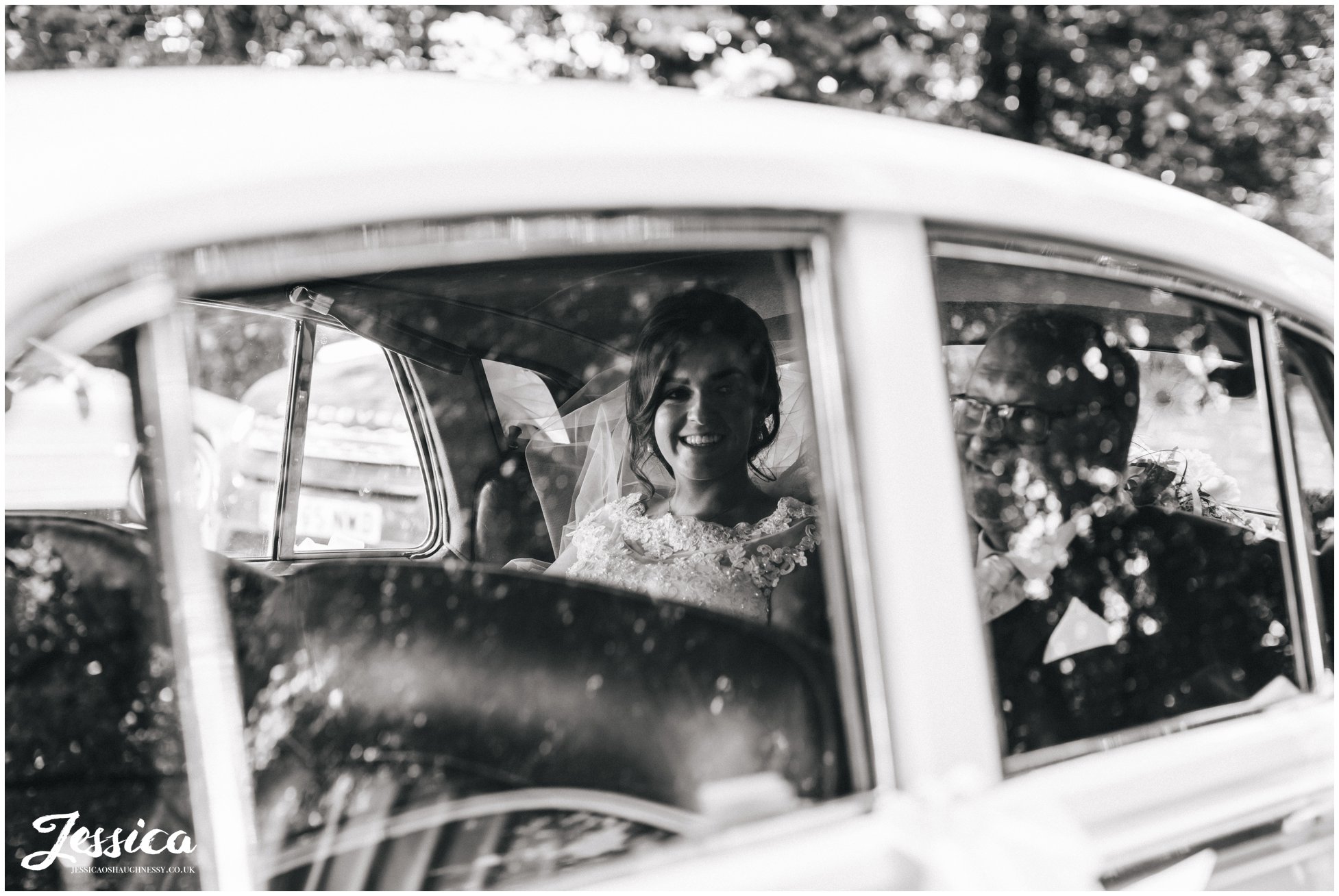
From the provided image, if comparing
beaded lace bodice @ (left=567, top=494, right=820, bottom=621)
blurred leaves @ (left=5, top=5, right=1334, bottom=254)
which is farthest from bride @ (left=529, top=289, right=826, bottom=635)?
blurred leaves @ (left=5, top=5, right=1334, bottom=254)

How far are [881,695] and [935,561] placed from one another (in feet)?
0.55

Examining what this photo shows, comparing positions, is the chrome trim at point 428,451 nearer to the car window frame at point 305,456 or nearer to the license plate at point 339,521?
the car window frame at point 305,456

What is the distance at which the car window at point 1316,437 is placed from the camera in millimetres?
1671

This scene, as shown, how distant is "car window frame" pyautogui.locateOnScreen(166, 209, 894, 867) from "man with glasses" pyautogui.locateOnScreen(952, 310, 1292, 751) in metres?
0.23

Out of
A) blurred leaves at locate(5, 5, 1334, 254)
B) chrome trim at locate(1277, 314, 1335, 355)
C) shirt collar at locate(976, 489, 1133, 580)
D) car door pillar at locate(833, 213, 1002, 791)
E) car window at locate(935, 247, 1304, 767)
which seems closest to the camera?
car door pillar at locate(833, 213, 1002, 791)

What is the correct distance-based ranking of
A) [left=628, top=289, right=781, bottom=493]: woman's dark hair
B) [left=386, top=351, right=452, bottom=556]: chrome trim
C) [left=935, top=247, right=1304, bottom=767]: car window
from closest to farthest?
[left=935, top=247, right=1304, bottom=767]: car window, [left=628, top=289, right=781, bottom=493]: woman's dark hair, [left=386, top=351, right=452, bottom=556]: chrome trim

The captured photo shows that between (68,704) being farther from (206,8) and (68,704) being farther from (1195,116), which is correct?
(1195,116)

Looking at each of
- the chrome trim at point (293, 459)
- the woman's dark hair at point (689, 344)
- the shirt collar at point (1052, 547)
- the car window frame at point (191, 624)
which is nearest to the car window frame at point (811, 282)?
the car window frame at point (191, 624)

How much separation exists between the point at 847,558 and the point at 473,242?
56cm

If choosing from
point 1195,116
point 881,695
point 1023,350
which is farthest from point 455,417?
point 1195,116

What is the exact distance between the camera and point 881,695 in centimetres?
115

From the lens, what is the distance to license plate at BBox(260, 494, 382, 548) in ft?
8.20

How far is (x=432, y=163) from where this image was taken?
3.31 ft

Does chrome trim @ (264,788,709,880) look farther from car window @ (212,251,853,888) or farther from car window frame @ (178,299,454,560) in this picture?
car window frame @ (178,299,454,560)
